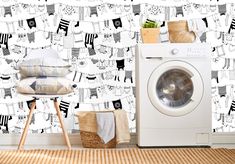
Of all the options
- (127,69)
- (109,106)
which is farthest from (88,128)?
(127,69)

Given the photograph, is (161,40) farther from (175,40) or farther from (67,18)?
(67,18)

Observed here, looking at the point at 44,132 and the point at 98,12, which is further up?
the point at 98,12

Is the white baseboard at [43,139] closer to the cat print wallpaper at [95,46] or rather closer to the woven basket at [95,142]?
the cat print wallpaper at [95,46]

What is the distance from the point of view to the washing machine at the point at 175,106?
12.9 ft

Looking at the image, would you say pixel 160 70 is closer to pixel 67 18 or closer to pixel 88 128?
pixel 88 128

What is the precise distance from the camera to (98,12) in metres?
4.43

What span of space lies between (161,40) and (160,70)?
60cm

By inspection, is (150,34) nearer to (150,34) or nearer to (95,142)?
(150,34)

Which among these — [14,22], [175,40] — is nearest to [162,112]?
[175,40]

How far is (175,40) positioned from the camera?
4.12 m

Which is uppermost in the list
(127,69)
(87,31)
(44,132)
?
(87,31)

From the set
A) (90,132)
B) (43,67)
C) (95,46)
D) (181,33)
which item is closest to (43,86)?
(43,67)

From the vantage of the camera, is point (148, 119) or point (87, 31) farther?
point (87, 31)

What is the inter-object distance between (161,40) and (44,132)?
1346 millimetres
